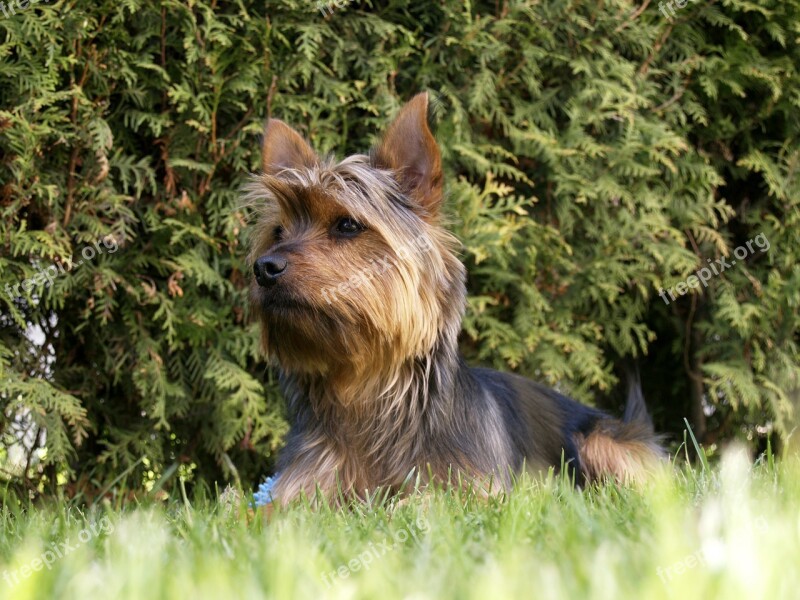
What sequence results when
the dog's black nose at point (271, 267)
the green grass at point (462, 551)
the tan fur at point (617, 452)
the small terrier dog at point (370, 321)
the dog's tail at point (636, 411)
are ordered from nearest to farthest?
1. the green grass at point (462, 551)
2. the dog's black nose at point (271, 267)
3. the small terrier dog at point (370, 321)
4. the tan fur at point (617, 452)
5. the dog's tail at point (636, 411)

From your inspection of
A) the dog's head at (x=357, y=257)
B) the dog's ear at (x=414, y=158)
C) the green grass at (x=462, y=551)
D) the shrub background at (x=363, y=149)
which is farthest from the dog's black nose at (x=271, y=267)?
the shrub background at (x=363, y=149)

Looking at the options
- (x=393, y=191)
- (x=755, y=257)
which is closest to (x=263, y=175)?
(x=393, y=191)

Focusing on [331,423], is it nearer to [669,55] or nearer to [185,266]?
[185,266]

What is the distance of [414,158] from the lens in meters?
4.34

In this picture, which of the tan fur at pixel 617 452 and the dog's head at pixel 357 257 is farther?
the tan fur at pixel 617 452

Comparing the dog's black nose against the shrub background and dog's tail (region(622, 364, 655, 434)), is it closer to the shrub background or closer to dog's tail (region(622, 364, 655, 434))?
the shrub background

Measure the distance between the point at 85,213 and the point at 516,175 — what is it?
260 centimetres

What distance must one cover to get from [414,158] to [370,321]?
873 mm

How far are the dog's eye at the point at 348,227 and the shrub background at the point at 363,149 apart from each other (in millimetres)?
1033

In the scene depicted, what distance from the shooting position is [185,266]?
502cm

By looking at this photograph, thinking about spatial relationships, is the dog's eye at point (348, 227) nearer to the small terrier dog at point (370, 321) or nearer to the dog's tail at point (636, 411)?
the small terrier dog at point (370, 321)

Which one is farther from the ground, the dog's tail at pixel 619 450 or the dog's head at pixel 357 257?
the dog's head at pixel 357 257

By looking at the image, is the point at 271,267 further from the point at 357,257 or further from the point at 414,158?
the point at 414,158

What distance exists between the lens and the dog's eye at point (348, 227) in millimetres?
4152
